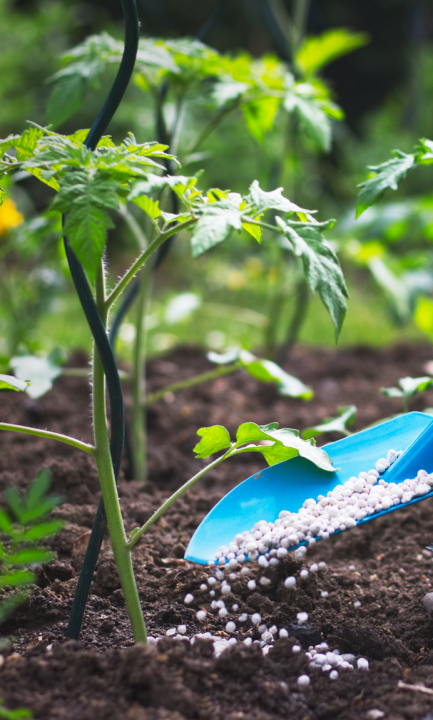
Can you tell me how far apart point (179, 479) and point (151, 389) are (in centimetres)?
58

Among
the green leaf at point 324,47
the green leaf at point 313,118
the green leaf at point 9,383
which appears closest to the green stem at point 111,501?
the green leaf at point 9,383

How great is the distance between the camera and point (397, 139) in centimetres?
478

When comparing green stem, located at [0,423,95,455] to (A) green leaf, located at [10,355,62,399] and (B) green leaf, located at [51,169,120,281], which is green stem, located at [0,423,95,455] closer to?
(B) green leaf, located at [51,169,120,281]

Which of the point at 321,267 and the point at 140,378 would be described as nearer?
the point at 321,267

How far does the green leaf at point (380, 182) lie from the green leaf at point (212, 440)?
376 millimetres

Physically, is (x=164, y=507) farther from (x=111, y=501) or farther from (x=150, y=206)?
(x=150, y=206)

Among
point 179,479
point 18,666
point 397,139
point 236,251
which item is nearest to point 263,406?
point 179,479

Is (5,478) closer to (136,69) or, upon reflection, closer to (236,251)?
(136,69)

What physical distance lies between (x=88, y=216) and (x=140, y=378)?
32.7 inches

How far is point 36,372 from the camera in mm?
1221

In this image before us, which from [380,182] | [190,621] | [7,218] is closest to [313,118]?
[380,182]

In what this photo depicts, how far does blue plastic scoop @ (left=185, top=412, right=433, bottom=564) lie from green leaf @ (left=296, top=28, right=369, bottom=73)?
4.49ft

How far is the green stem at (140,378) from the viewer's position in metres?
1.42

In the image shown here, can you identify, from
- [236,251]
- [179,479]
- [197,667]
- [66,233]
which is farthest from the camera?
[236,251]
